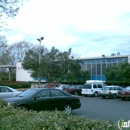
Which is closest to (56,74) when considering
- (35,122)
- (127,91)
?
(127,91)

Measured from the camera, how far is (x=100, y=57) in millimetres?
52969

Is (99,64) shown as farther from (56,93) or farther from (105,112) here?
(56,93)

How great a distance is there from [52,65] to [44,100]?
1155 inches

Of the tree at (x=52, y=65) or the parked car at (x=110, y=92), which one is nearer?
the parked car at (x=110, y=92)

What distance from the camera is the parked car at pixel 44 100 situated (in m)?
11.9

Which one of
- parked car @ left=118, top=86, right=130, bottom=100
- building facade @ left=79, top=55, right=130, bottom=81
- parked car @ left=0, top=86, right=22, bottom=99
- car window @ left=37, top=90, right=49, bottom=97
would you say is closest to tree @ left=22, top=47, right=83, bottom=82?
building facade @ left=79, top=55, right=130, bottom=81

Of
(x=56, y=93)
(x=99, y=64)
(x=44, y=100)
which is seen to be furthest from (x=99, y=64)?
(x=44, y=100)

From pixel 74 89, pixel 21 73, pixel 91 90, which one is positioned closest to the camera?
pixel 91 90

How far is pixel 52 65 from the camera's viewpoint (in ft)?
137

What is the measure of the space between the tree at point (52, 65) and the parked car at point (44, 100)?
28040 millimetres

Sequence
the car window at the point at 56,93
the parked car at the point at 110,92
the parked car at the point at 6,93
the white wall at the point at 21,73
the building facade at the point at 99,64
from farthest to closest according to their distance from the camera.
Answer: the white wall at the point at 21,73
the building facade at the point at 99,64
the parked car at the point at 110,92
the parked car at the point at 6,93
the car window at the point at 56,93

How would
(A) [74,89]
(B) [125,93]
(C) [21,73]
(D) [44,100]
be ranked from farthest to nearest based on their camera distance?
(C) [21,73] → (A) [74,89] → (B) [125,93] → (D) [44,100]

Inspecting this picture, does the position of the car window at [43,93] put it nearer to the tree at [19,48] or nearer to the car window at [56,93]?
the car window at [56,93]

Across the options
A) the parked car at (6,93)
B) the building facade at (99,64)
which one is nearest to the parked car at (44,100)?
the parked car at (6,93)
